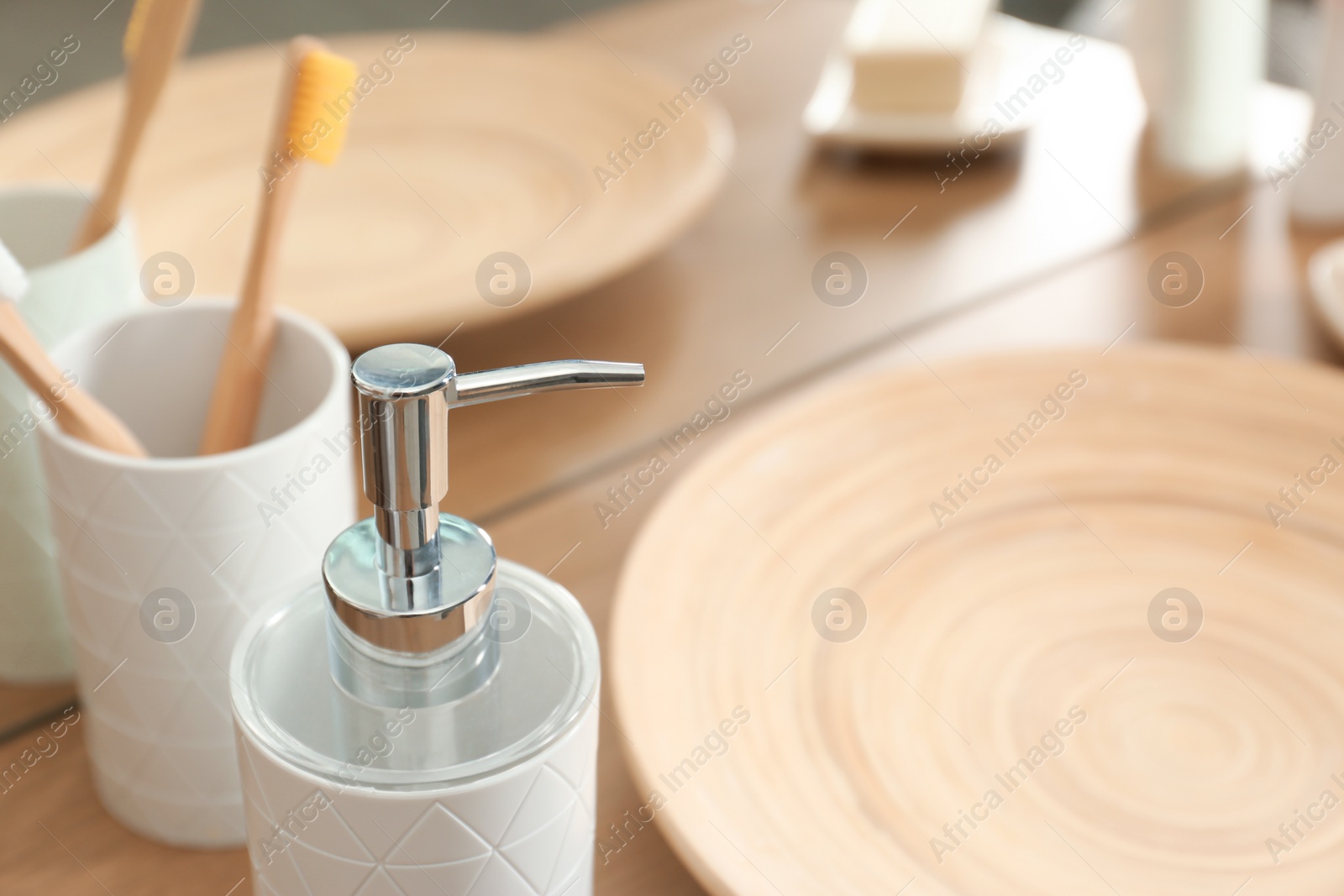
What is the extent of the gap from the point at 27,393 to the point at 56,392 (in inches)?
3.2

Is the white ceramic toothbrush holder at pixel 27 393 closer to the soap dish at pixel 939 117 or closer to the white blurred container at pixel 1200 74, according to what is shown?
the soap dish at pixel 939 117

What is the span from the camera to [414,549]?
272 mm

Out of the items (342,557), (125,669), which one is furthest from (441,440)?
(125,669)

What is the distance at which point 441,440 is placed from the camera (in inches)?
10.5

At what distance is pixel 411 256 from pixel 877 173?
0.28 m

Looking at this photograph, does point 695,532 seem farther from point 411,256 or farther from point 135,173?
point 135,173

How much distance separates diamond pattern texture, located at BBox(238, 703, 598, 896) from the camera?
0.87 ft

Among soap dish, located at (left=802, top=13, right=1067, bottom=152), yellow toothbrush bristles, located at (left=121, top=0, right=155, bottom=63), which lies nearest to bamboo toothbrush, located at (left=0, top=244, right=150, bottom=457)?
yellow toothbrush bristles, located at (left=121, top=0, right=155, bottom=63)

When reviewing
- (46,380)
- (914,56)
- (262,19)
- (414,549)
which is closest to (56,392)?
(46,380)

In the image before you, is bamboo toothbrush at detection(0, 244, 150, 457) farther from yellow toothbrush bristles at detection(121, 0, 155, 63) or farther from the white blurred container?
the white blurred container

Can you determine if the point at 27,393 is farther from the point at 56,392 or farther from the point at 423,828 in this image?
the point at 423,828

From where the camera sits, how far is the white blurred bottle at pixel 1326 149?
0.67 metres

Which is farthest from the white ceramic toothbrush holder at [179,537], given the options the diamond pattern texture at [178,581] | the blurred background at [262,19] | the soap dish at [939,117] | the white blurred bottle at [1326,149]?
the blurred background at [262,19]

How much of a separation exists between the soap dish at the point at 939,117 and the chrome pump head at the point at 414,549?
A: 0.51 metres
